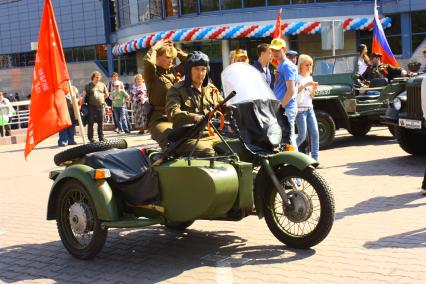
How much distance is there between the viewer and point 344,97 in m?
12.2

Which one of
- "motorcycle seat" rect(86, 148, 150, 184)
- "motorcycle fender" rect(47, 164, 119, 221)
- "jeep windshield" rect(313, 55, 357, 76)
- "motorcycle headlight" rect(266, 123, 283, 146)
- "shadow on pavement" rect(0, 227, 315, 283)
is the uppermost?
"jeep windshield" rect(313, 55, 357, 76)

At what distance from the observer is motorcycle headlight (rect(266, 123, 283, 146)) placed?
5420 mm

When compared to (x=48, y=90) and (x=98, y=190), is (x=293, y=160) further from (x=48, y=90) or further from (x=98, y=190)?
(x=48, y=90)

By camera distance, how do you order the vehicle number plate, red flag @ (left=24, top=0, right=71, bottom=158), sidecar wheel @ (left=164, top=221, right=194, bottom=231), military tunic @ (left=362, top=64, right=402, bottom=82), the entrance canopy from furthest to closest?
the entrance canopy < military tunic @ (left=362, top=64, right=402, bottom=82) < the vehicle number plate < red flag @ (left=24, top=0, right=71, bottom=158) < sidecar wheel @ (left=164, top=221, right=194, bottom=231)

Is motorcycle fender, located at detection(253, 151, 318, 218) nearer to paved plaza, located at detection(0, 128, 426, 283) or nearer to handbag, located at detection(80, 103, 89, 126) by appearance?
paved plaza, located at detection(0, 128, 426, 283)

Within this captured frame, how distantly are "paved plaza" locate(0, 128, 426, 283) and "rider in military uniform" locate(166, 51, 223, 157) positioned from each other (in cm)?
96

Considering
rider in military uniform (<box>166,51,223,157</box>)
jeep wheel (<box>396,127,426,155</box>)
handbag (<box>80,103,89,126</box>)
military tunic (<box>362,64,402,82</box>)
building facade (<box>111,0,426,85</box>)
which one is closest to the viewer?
rider in military uniform (<box>166,51,223,157</box>)

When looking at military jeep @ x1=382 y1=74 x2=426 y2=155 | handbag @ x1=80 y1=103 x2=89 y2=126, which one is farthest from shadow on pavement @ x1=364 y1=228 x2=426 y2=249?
handbag @ x1=80 y1=103 x2=89 y2=126

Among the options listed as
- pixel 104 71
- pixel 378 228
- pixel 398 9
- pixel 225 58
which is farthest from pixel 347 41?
pixel 378 228

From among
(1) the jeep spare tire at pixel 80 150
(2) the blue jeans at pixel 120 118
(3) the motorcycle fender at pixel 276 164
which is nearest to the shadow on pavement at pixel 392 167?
(3) the motorcycle fender at pixel 276 164

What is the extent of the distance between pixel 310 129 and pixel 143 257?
409cm

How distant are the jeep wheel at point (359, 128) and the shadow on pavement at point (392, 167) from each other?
9.66ft

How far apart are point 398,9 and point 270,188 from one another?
2601cm

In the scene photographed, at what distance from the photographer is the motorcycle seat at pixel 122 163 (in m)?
5.50
